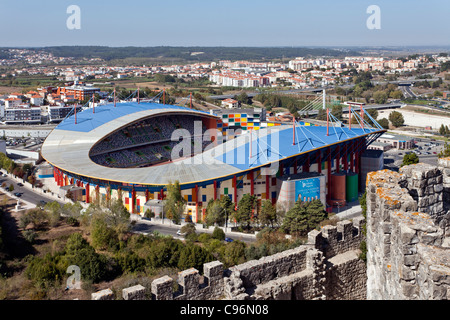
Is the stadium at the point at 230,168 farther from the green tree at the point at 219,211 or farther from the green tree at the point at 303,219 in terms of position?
the green tree at the point at 303,219

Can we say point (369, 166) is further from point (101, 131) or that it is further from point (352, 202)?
point (101, 131)

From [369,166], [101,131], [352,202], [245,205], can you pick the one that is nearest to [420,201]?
[245,205]

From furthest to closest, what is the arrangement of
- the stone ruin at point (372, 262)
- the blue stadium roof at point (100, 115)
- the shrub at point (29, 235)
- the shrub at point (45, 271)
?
the blue stadium roof at point (100, 115) → the shrub at point (29, 235) → the shrub at point (45, 271) → the stone ruin at point (372, 262)

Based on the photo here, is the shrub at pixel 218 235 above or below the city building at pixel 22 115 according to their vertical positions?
below

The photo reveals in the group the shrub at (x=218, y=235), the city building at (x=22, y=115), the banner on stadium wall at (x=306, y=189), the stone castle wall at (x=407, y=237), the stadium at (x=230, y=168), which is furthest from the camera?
the city building at (x=22, y=115)

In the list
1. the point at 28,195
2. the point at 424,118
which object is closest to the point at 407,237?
Result: the point at 28,195

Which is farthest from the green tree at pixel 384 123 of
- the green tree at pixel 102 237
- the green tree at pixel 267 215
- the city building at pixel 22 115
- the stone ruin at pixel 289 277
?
A: the stone ruin at pixel 289 277

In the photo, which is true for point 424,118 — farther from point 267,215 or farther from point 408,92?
point 267,215
